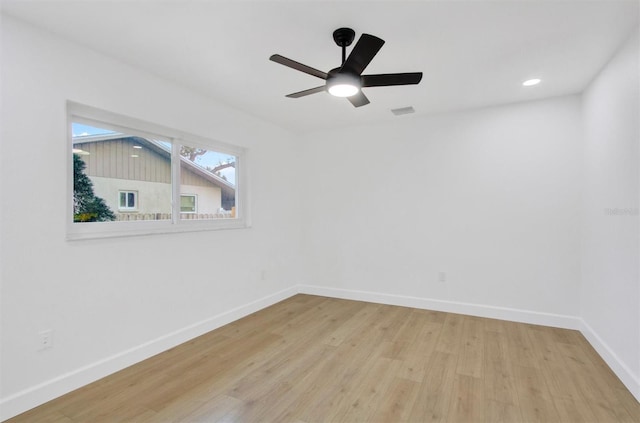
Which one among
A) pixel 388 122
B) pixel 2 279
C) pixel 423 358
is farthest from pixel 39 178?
pixel 388 122

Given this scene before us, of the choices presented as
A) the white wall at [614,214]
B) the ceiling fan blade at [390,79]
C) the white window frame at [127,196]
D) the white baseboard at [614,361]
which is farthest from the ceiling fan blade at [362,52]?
the white baseboard at [614,361]

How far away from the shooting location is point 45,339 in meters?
2.05

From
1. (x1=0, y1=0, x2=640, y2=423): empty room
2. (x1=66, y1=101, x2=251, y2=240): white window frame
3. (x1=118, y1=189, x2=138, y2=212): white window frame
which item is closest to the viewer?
(x1=0, y1=0, x2=640, y2=423): empty room

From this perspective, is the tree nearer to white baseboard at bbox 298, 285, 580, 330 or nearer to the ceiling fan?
the ceiling fan

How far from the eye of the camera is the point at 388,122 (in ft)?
13.7

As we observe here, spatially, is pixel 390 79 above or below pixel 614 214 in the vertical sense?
above

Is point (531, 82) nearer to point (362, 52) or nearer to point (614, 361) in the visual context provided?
point (362, 52)

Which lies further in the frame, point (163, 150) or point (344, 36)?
point (163, 150)

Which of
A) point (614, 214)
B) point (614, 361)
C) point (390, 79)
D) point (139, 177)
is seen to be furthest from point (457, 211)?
point (139, 177)

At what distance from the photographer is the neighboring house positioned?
2.46 meters

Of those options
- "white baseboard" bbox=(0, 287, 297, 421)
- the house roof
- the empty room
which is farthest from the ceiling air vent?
"white baseboard" bbox=(0, 287, 297, 421)

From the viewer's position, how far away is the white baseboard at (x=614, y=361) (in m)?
2.08

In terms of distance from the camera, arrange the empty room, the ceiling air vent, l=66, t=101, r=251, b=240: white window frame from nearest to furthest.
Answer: the empty room
l=66, t=101, r=251, b=240: white window frame
the ceiling air vent

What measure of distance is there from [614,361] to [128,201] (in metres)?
4.05
